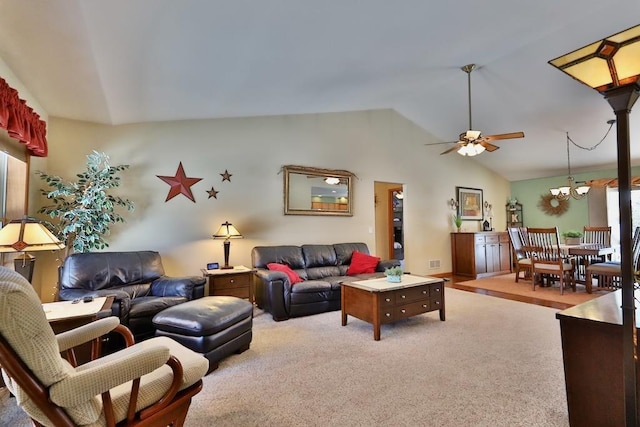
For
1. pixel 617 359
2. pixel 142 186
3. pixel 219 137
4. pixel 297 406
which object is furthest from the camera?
pixel 219 137

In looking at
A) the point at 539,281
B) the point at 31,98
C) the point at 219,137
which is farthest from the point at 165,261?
the point at 539,281

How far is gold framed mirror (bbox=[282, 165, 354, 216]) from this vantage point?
17.4 feet

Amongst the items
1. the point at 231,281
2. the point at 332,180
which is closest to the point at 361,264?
the point at 332,180

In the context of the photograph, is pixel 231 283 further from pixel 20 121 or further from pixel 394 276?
pixel 20 121

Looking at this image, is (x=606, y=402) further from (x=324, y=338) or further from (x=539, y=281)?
(x=539, y=281)

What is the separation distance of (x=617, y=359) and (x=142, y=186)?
4.85 m

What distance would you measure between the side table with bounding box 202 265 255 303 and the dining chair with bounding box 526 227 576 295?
191 inches

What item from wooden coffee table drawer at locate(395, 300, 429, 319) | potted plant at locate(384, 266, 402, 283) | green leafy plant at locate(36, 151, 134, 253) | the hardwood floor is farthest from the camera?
the hardwood floor

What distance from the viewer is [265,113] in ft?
16.5

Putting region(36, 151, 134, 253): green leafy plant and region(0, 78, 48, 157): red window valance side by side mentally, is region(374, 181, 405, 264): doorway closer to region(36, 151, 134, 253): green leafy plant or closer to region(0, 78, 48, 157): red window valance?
region(36, 151, 134, 253): green leafy plant

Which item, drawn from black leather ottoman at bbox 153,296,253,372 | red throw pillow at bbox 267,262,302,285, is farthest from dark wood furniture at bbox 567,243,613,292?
black leather ottoman at bbox 153,296,253,372

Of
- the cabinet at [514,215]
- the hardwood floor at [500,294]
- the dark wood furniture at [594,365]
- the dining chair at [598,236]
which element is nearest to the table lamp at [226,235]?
the dark wood furniture at [594,365]

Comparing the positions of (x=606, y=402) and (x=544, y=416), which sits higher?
(x=606, y=402)

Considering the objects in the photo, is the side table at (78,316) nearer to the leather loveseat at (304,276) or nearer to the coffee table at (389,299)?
the leather loveseat at (304,276)
